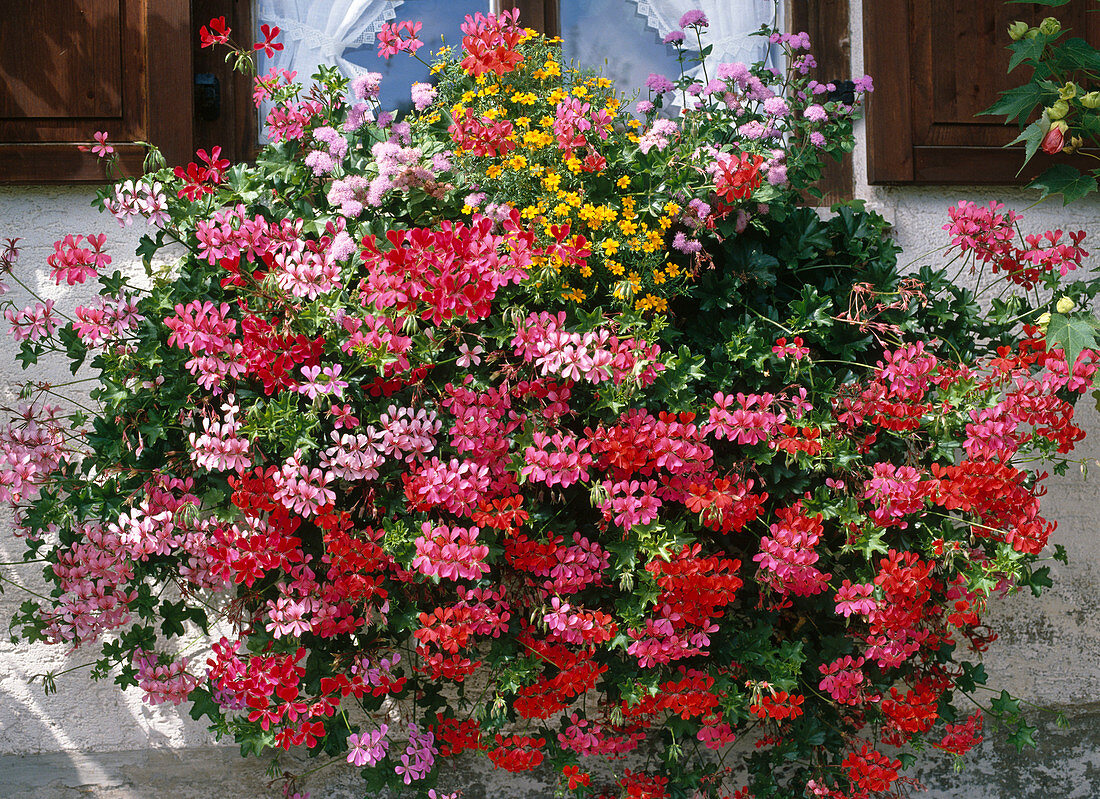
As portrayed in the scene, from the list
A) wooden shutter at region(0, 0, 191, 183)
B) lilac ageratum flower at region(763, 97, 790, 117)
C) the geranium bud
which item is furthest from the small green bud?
wooden shutter at region(0, 0, 191, 183)

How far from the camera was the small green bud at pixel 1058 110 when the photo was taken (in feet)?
7.32

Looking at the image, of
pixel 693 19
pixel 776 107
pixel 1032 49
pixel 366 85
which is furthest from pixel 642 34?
pixel 1032 49

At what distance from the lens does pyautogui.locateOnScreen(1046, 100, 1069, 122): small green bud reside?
2232 millimetres

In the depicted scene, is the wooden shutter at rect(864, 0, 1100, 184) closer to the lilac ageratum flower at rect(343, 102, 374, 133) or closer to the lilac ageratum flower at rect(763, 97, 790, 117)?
the lilac ageratum flower at rect(763, 97, 790, 117)

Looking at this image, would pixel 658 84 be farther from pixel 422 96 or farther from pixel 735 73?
pixel 422 96

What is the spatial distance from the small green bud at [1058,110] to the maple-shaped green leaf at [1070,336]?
528 mm

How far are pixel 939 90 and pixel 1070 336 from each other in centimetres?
110

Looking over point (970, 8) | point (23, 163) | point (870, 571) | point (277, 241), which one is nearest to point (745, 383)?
point (870, 571)

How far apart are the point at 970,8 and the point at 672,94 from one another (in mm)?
1044

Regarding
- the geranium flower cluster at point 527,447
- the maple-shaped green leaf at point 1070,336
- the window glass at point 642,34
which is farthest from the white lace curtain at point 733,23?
the maple-shaped green leaf at point 1070,336

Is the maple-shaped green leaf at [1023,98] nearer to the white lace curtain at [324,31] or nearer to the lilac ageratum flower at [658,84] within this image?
the lilac ageratum flower at [658,84]

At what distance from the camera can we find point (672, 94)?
2902 millimetres

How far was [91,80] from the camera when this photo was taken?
8.43 feet

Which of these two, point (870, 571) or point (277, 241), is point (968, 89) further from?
point (277, 241)
